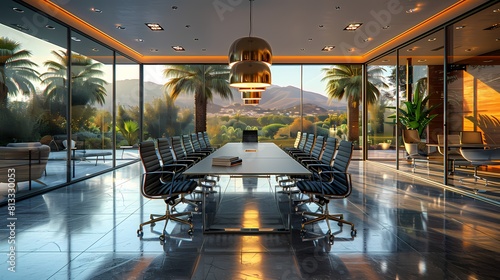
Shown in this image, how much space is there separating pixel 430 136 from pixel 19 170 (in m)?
8.33

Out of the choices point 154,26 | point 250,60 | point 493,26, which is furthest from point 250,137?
point 493,26

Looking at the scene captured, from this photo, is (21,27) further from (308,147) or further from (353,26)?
(353,26)

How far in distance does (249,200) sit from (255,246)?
77.3 inches

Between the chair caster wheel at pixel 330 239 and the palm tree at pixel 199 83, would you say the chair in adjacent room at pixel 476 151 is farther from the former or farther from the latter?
the palm tree at pixel 199 83

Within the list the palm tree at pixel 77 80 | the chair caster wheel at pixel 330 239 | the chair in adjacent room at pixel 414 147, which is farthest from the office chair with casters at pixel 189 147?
the chair in adjacent room at pixel 414 147

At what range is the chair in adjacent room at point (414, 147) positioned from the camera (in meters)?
8.18

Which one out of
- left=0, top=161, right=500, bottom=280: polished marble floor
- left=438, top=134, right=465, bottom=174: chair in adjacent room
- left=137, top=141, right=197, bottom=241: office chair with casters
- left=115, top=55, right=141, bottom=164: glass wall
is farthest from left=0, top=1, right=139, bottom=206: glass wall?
left=438, top=134, right=465, bottom=174: chair in adjacent room

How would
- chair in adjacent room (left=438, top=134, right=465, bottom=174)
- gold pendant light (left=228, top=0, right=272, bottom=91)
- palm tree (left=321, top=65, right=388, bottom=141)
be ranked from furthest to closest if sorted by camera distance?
palm tree (left=321, top=65, right=388, bottom=141) < chair in adjacent room (left=438, top=134, right=465, bottom=174) < gold pendant light (left=228, top=0, right=272, bottom=91)

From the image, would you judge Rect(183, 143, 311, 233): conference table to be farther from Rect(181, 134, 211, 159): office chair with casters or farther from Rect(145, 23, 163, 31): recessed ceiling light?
Rect(145, 23, 163, 31): recessed ceiling light

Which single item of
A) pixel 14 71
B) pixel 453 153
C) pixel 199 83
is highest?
pixel 199 83

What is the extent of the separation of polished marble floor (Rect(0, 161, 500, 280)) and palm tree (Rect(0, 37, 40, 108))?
1713mm

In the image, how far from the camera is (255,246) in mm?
3301

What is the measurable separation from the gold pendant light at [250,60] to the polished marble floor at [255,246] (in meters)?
1.80

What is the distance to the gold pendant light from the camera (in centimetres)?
399
